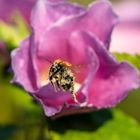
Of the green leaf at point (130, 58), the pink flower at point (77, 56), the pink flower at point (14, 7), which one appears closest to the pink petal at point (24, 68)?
the pink flower at point (77, 56)

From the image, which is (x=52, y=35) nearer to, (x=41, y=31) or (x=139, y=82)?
(x=41, y=31)

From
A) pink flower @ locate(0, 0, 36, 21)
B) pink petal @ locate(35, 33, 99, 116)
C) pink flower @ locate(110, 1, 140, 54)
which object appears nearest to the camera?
pink petal @ locate(35, 33, 99, 116)

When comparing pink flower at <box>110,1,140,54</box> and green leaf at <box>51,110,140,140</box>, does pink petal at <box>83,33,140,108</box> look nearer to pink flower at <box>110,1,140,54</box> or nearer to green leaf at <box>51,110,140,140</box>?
green leaf at <box>51,110,140,140</box>

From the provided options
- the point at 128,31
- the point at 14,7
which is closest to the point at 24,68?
the point at 14,7

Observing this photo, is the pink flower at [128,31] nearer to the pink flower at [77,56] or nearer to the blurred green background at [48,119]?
the blurred green background at [48,119]

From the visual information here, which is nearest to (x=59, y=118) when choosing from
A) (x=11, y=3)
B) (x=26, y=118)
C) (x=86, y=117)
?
(x=86, y=117)

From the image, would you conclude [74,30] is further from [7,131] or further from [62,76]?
[7,131]

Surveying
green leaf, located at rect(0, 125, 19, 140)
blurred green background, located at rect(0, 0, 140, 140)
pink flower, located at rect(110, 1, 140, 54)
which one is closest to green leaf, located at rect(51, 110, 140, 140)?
blurred green background, located at rect(0, 0, 140, 140)
